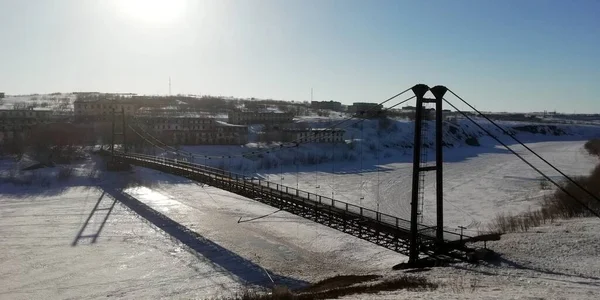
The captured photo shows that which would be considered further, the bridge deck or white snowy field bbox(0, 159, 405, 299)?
white snowy field bbox(0, 159, 405, 299)

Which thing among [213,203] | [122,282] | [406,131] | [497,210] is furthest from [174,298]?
[406,131]

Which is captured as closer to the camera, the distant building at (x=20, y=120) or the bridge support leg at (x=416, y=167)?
the bridge support leg at (x=416, y=167)

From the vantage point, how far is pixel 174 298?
42.6ft

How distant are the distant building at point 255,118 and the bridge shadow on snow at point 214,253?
1890 inches

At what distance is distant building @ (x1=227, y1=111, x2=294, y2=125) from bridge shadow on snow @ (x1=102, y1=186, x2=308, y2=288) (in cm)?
4801

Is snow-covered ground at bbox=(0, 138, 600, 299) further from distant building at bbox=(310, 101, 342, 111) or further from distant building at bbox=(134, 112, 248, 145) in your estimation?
distant building at bbox=(310, 101, 342, 111)

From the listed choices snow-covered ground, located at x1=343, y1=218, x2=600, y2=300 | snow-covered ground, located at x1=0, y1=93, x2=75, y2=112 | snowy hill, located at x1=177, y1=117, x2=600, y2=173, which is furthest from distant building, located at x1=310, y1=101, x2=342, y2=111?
snow-covered ground, located at x1=343, y1=218, x2=600, y2=300

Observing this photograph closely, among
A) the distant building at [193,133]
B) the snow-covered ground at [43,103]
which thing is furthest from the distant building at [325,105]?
the distant building at [193,133]

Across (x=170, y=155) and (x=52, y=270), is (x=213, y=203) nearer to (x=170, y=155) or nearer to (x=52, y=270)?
(x=52, y=270)

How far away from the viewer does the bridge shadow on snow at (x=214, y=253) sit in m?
14.8

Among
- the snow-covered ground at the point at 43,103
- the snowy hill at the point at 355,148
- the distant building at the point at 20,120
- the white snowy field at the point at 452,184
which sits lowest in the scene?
the white snowy field at the point at 452,184

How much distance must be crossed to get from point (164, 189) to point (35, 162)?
13.4 m

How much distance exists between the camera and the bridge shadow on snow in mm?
14775

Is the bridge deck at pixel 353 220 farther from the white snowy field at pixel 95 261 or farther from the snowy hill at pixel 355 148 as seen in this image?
the snowy hill at pixel 355 148
